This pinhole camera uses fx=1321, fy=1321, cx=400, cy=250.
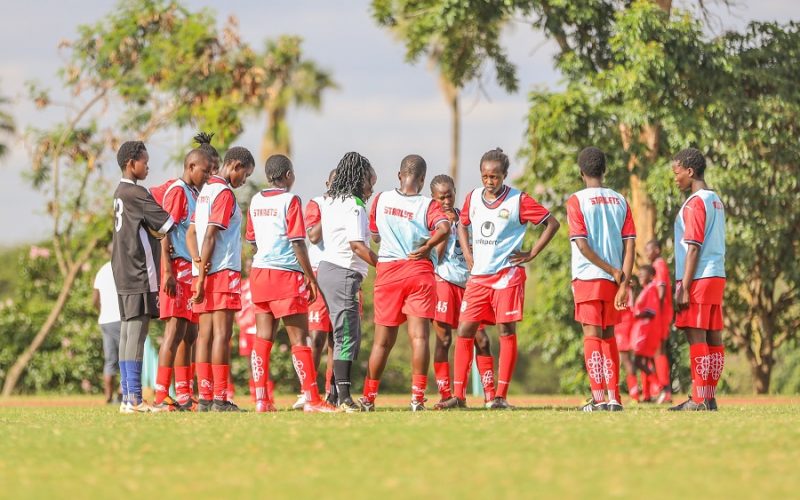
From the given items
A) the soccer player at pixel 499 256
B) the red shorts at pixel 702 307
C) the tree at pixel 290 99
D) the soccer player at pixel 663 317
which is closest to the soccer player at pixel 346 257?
the soccer player at pixel 499 256

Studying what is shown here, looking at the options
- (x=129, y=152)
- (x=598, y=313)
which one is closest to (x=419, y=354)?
(x=598, y=313)

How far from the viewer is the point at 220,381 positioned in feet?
39.2

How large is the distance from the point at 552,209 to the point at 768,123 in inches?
159

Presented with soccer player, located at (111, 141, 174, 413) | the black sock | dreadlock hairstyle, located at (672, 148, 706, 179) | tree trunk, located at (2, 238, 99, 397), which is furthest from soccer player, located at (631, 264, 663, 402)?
tree trunk, located at (2, 238, 99, 397)

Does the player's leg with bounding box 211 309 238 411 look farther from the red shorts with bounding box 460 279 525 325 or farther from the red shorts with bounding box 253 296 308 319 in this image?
the red shorts with bounding box 460 279 525 325

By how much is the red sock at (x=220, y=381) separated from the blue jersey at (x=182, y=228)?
1047mm

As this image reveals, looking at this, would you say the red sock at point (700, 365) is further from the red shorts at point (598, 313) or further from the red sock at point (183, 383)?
the red sock at point (183, 383)

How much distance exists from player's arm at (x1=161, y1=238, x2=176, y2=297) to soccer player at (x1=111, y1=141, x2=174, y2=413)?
154mm

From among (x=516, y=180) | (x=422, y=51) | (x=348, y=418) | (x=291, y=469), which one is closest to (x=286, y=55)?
(x=422, y=51)

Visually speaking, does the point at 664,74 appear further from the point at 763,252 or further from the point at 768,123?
the point at 763,252

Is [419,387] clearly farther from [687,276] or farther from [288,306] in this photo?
[687,276]

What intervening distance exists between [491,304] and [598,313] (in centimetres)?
120

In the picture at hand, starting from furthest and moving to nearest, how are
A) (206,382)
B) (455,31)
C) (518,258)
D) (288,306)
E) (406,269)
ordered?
(455,31), (518,258), (206,382), (406,269), (288,306)

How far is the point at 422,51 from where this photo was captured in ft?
83.3
